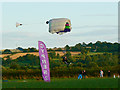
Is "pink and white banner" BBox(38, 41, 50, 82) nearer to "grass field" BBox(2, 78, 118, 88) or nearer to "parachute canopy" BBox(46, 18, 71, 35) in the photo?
"grass field" BBox(2, 78, 118, 88)

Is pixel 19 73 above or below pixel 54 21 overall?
below

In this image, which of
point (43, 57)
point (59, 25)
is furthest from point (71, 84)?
point (59, 25)

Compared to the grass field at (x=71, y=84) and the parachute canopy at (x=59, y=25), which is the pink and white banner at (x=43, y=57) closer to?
the grass field at (x=71, y=84)

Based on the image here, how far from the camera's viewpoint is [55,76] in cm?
6056

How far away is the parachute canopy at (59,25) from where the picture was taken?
150 feet

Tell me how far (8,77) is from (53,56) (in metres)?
43.3

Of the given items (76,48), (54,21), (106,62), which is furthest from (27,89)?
(76,48)

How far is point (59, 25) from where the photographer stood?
150 ft

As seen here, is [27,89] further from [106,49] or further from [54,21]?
[106,49]

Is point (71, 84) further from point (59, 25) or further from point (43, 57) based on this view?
point (59, 25)

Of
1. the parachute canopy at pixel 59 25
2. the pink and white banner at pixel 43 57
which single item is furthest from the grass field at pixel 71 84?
the parachute canopy at pixel 59 25

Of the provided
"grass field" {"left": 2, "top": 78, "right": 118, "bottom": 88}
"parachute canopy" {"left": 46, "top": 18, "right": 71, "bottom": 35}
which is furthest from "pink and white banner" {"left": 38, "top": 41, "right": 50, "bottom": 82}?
"parachute canopy" {"left": 46, "top": 18, "right": 71, "bottom": 35}

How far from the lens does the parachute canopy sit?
45.6 meters

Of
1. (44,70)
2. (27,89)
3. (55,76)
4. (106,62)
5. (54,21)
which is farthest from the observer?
(106,62)
